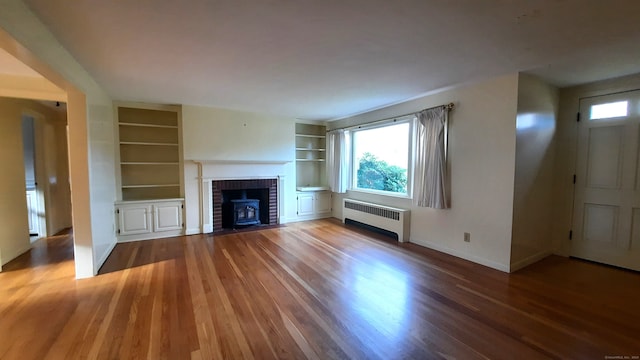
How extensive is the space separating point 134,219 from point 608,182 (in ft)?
22.4

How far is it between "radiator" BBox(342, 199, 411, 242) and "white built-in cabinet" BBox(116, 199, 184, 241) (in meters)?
3.21

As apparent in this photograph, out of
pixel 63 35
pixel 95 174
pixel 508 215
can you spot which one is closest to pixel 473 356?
pixel 508 215

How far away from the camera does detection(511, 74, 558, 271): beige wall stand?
3234 mm

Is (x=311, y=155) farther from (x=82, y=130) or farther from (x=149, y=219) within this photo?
(x=82, y=130)

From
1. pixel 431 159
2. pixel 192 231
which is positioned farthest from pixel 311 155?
pixel 431 159

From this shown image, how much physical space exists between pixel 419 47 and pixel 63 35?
9.67 feet

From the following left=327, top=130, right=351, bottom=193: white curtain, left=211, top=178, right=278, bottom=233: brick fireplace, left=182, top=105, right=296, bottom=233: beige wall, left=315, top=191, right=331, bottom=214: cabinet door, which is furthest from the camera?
left=315, top=191, right=331, bottom=214: cabinet door

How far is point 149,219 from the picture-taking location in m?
4.64

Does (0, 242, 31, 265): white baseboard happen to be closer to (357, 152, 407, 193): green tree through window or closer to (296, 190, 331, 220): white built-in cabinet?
(296, 190, 331, 220): white built-in cabinet

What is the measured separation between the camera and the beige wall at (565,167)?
3711 millimetres

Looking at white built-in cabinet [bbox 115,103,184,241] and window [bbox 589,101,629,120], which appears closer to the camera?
window [bbox 589,101,629,120]

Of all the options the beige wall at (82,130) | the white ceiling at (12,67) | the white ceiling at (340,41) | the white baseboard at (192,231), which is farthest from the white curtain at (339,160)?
the white ceiling at (12,67)

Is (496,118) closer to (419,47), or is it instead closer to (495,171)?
(495,171)

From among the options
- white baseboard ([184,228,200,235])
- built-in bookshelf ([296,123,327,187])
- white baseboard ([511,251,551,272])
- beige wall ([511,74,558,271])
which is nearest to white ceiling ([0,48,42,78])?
white baseboard ([184,228,200,235])
